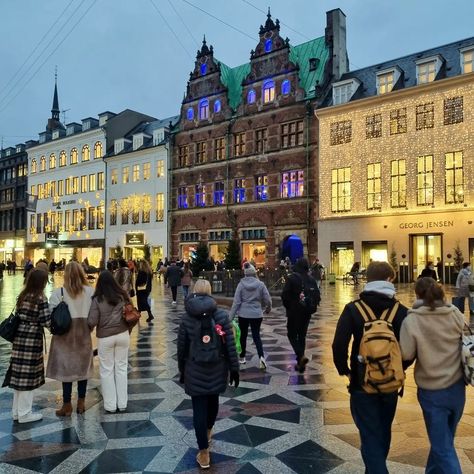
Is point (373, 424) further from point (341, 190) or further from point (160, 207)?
point (160, 207)

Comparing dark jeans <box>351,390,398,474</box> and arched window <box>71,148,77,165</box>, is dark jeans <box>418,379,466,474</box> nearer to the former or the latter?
dark jeans <box>351,390,398,474</box>

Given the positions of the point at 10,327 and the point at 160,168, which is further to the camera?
the point at 160,168

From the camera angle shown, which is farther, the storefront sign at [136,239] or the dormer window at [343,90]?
the storefront sign at [136,239]

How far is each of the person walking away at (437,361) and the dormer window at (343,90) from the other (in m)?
32.3

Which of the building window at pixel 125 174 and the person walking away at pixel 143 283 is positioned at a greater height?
the building window at pixel 125 174

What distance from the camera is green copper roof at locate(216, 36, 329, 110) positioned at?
36875mm

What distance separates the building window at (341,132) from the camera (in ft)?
111

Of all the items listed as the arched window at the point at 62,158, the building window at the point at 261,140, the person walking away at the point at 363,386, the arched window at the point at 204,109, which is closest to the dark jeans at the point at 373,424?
the person walking away at the point at 363,386

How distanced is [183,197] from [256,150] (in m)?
8.50

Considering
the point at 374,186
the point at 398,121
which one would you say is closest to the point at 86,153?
the point at 374,186

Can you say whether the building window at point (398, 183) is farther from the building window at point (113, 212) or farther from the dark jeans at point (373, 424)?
the dark jeans at point (373, 424)

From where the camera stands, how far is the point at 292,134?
121ft

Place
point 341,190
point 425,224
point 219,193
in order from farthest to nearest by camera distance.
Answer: point 219,193 < point 341,190 < point 425,224

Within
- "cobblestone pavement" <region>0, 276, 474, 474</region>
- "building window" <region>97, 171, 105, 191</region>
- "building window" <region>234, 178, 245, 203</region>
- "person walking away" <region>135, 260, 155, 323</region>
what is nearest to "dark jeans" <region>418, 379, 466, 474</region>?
"cobblestone pavement" <region>0, 276, 474, 474</region>
